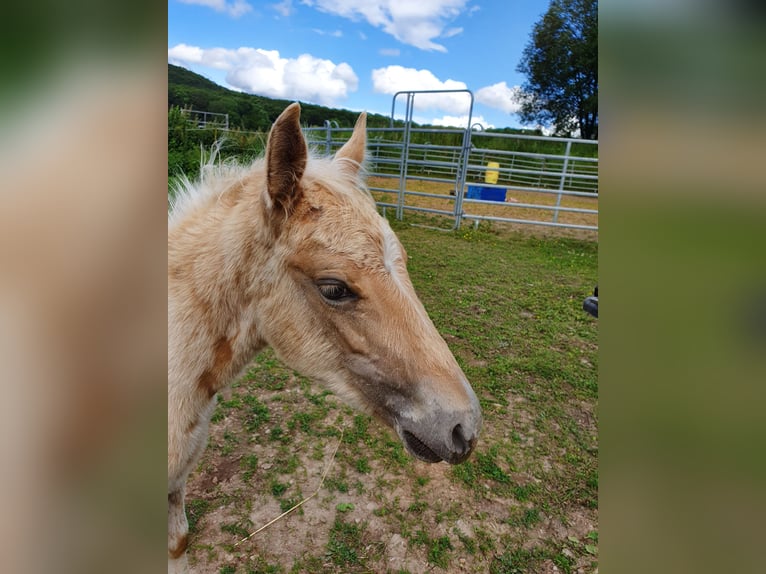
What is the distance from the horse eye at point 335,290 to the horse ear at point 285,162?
0.28m

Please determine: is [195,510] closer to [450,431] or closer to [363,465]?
[363,465]

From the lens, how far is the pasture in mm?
2166

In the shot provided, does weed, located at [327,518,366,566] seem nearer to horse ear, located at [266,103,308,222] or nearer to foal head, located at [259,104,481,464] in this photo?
foal head, located at [259,104,481,464]

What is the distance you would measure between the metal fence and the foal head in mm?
7308

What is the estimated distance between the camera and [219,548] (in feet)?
7.00

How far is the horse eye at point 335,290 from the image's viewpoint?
135 centimetres

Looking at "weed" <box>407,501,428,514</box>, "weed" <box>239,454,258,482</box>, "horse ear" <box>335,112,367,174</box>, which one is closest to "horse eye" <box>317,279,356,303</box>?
"horse ear" <box>335,112,367,174</box>

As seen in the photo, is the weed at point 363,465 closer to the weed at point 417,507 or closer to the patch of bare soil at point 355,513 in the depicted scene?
the patch of bare soil at point 355,513

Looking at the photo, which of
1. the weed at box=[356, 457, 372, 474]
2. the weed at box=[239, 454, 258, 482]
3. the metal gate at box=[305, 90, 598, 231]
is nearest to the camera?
the weed at box=[239, 454, 258, 482]
